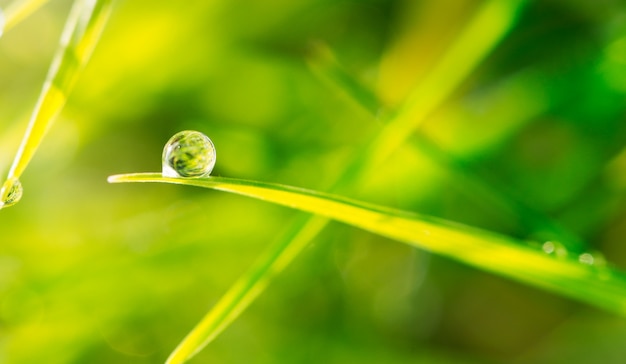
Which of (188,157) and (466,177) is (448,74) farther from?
(188,157)

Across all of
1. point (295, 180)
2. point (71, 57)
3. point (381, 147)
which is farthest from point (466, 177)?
point (71, 57)

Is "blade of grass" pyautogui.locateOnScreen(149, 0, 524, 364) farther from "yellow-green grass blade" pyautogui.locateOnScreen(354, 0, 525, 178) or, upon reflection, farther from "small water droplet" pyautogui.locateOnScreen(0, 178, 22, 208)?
"small water droplet" pyautogui.locateOnScreen(0, 178, 22, 208)

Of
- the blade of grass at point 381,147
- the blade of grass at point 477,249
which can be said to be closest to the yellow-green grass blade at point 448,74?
the blade of grass at point 381,147

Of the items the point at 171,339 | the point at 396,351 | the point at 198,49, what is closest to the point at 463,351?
the point at 396,351

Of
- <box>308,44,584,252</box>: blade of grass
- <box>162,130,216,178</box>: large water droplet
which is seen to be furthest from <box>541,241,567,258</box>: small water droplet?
<box>162,130,216,178</box>: large water droplet

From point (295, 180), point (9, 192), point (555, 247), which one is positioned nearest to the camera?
point (9, 192)

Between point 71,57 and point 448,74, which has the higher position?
point 448,74

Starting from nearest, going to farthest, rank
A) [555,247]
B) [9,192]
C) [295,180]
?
1. [9,192]
2. [555,247]
3. [295,180]

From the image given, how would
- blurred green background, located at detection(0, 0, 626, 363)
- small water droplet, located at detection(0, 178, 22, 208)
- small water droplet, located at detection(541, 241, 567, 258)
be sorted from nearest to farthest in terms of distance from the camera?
small water droplet, located at detection(0, 178, 22, 208), small water droplet, located at detection(541, 241, 567, 258), blurred green background, located at detection(0, 0, 626, 363)
